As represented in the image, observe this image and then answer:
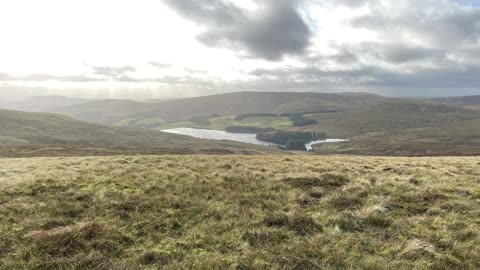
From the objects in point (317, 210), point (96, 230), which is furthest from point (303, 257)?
point (96, 230)

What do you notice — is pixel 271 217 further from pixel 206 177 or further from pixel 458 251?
pixel 206 177

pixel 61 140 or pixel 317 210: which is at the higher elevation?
pixel 317 210

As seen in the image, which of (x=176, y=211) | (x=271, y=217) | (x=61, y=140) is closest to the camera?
(x=271, y=217)

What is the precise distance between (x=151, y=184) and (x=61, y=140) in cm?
18193

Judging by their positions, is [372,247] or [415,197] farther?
[415,197]

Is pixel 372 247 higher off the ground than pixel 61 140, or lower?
higher

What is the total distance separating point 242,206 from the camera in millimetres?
12844

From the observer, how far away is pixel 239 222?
11023 millimetres

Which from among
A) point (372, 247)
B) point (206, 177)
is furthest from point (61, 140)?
point (372, 247)

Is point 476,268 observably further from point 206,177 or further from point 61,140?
point 61,140

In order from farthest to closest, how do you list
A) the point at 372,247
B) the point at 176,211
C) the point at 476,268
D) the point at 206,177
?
1. the point at 206,177
2. the point at 176,211
3. the point at 372,247
4. the point at 476,268

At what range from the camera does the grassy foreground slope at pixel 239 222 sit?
331 inches

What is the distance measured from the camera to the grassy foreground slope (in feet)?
27.6

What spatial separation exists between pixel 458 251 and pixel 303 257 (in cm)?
455
